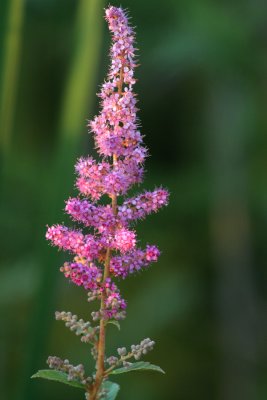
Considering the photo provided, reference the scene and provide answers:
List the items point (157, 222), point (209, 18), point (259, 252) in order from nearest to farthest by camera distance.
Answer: point (209, 18)
point (157, 222)
point (259, 252)

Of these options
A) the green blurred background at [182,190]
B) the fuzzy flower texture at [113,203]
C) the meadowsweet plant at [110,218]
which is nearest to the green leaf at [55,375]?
the meadowsweet plant at [110,218]

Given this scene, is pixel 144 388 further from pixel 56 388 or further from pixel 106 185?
pixel 106 185

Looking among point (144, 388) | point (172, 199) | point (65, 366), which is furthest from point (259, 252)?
point (65, 366)

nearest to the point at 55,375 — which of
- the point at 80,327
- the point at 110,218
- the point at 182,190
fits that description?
the point at 80,327

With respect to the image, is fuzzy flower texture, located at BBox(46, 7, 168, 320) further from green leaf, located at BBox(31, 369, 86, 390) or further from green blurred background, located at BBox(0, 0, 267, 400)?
green blurred background, located at BBox(0, 0, 267, 400)

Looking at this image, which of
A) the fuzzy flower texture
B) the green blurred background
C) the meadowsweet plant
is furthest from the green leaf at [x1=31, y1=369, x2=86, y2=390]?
the green blurred background

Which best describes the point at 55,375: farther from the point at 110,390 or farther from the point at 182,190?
the point at 182,190
